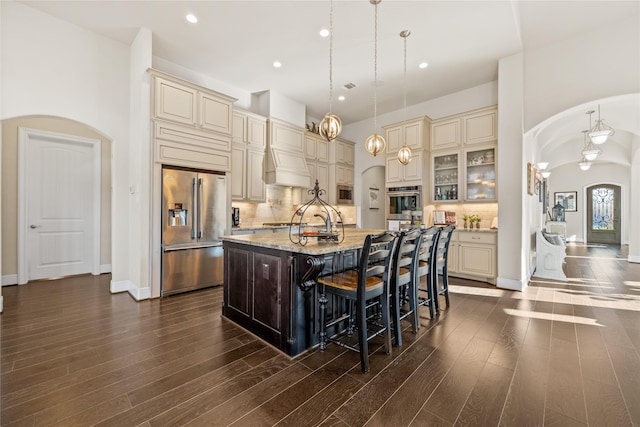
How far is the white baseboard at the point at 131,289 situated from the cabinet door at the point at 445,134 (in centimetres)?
541

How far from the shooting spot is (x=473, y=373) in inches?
80.9

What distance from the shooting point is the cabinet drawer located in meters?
4.60

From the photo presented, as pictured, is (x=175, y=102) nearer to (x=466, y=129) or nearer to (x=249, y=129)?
(x=249, y=129)

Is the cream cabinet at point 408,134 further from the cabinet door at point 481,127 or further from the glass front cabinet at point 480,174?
the glass front cabinet at point 480,174

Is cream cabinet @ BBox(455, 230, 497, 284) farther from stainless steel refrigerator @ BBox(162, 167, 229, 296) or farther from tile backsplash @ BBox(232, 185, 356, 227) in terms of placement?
stainless steel refrigerator @ BBox(162, 167, 229, 296)

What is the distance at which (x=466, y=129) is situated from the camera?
5.10 meters

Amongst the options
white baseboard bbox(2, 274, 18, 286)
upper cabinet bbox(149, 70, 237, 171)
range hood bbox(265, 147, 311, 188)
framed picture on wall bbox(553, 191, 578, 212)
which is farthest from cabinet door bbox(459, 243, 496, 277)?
framed picture on wall bbox(553, 191, 578, 212)

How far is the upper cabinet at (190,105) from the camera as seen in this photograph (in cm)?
379

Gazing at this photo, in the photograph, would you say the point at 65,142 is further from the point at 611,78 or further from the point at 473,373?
the point at 611,78

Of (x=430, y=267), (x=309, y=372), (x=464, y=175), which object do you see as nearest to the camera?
(x=309, y=372)

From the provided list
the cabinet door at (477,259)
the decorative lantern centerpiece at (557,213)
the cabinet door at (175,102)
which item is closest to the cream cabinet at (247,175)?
the cabinet door at (175,102)

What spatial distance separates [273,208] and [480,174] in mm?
4011

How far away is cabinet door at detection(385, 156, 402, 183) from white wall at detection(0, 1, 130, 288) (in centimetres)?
467

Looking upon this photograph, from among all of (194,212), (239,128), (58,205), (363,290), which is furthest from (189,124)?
(363,290)
